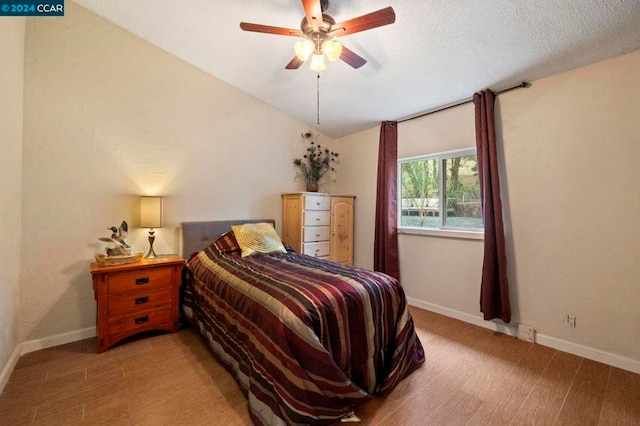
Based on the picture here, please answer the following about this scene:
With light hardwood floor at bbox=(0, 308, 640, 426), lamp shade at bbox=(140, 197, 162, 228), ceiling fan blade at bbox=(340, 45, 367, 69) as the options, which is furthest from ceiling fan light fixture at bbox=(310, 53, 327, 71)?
light hardwood floor at bbox=(0, 308, 640, 426)

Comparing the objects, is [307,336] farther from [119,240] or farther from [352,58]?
[119,240]

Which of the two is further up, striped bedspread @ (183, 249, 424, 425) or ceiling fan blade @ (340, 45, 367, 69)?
ceiling fan blade @ (340, 45, 367, 69)

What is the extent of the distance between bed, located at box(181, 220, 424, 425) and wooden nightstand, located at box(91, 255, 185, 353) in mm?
366

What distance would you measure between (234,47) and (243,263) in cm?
Answer: 209

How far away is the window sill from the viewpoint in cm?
272

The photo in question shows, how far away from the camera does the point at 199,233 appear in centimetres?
298

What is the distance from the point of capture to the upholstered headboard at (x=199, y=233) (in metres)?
2.89

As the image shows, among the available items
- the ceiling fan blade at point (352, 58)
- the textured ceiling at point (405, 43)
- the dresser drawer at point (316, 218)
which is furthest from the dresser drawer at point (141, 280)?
the ceiling fan blade at point (352, 58)

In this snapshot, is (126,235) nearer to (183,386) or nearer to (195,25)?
(183,386)

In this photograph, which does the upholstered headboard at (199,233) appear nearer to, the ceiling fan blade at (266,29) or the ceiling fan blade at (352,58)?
the ceiling fan blade at (266,29)

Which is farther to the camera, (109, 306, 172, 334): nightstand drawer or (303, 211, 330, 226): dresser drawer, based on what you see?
(303, 211, 330, 226): dresser drawer

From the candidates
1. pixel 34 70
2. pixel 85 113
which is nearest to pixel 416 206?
pixel 85 113

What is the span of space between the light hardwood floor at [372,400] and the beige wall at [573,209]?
0.34 metres

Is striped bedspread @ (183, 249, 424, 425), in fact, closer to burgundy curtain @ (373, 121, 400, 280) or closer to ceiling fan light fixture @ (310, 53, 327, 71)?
burgundy curtain @ (373, 121, 400, 280)
